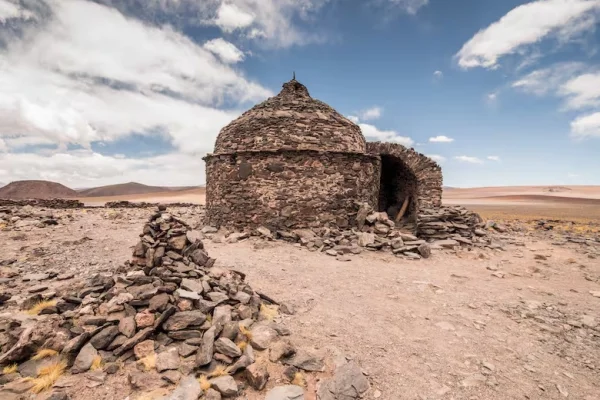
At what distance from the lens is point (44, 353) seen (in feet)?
→ 11.2

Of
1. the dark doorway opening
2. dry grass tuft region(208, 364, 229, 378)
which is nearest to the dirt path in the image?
dry grass tuft region(208, 364, 229, 378)

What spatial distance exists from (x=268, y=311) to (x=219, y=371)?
1591 mm

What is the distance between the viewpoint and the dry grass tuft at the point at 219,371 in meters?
3.30

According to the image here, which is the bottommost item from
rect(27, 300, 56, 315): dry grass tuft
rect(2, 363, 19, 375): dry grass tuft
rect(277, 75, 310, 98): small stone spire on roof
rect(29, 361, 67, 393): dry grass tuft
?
rect(29, 361, 67, 393): dry grass tuft

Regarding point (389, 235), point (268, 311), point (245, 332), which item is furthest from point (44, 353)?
point (389, 235)

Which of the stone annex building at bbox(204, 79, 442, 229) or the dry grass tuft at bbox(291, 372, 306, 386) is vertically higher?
the stone annex building at bbox(204, 79, 442, 229)

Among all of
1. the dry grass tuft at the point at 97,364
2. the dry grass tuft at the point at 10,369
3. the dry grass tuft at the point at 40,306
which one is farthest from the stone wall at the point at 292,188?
the dry grass tuft at the point at 10,369

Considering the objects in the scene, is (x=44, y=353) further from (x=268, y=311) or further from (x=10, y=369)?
(x=268, y=311)

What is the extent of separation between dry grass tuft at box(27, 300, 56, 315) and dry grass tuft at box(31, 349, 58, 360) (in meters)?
1.22

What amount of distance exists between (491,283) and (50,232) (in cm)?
1553

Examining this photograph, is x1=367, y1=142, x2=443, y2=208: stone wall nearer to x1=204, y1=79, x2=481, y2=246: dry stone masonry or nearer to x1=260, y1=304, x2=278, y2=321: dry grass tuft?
x1=204, y1=79, x2=481, y2=246: dry stone masonry

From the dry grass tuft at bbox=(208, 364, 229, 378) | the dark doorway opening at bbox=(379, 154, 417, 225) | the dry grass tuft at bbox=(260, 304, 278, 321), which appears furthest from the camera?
the dark doorway opening at bbox=(379, 154, 417, 225)

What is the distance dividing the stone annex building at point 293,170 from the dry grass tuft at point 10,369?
792cm

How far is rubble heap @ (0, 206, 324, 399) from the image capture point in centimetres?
334
